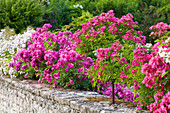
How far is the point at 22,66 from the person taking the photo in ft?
18.2

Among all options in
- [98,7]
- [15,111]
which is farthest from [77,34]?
[98,7]

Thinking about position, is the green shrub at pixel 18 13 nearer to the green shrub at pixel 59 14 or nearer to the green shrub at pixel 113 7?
Result: the green shrub at pixel 59 14

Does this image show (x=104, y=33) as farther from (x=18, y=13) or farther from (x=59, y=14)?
(x=59, y=14)

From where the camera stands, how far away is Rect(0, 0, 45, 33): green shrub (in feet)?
34.7

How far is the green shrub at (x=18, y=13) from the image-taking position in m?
10.6

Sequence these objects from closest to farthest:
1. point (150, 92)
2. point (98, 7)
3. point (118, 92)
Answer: point (150, 92), point (118, 92), point (98, 7)

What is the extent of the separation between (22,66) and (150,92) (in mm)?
3222

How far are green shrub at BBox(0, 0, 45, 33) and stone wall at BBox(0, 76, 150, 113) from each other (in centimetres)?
470

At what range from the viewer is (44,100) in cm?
444

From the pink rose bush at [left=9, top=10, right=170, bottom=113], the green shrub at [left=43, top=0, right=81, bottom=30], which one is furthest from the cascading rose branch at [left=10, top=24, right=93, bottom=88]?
the green shrub at [left=43, top=0, right=81, bottom=30]

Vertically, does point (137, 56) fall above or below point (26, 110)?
above

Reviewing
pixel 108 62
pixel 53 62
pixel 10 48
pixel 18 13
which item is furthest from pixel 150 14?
pixel 108 62

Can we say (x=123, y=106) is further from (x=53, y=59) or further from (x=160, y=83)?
(x=53, y=59)

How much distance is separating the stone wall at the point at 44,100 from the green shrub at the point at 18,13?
4700mm
